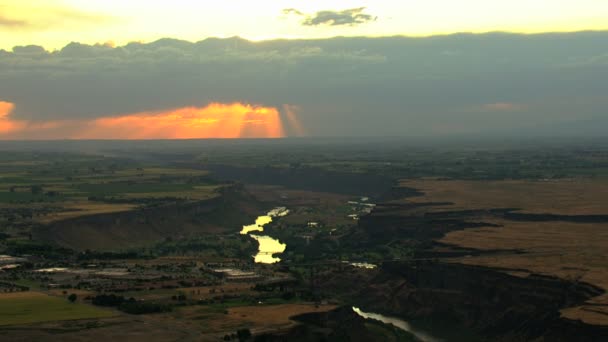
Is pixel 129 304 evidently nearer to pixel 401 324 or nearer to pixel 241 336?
pixel 241 336

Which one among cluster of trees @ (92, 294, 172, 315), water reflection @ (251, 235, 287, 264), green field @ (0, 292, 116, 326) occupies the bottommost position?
water reflection @ (251, 235, 287, 264)

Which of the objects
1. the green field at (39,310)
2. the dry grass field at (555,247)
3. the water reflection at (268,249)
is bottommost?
the water reflection at (268,249)

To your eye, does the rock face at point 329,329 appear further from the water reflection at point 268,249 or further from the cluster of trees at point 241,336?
the water reflection at point 268,249

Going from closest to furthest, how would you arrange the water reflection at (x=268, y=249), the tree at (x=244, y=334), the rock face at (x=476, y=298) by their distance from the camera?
the tree at (x=244, y=334), the rock face at (x=476, y=298), the water reflection at (x=268, y=249)

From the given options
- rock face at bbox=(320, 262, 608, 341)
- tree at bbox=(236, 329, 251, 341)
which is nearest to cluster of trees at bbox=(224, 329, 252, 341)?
tree at bbox=(236, 329, 251, 341)

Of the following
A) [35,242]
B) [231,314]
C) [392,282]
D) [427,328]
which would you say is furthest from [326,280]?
[35,242]

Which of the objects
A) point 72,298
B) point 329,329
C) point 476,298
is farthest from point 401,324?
point 72,298

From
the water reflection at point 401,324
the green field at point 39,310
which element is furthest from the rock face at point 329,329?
the green field at point 39,310

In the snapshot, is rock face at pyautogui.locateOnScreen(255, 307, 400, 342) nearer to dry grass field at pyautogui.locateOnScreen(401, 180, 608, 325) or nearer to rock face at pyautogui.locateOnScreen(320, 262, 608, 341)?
rock face at pyautogui.locateOnScreen(320, 262, 608, 341)
